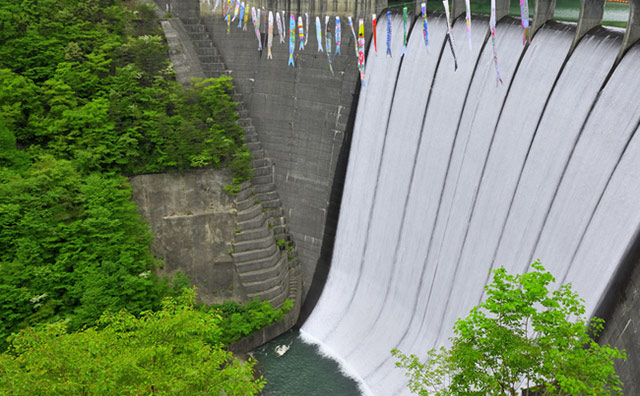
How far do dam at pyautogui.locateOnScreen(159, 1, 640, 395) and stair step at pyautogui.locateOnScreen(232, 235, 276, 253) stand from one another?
220 centimetres

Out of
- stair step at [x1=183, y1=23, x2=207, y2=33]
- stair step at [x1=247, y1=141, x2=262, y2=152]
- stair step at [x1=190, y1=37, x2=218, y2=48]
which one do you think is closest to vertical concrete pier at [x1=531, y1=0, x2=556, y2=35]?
stair step at [x1=247, y1=141, x2=262, y2=152]

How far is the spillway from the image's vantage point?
1512 cm

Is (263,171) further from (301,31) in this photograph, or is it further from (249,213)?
(301,31)

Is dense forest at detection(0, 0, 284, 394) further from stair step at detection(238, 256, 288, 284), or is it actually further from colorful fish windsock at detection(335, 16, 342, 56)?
Answer: colorful fish windsock at detection(335, 16, 342, 56)

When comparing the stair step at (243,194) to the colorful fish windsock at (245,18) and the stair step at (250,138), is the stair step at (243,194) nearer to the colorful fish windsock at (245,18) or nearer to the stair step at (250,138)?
the stair step at (250,138)

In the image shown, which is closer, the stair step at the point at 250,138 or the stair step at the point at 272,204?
the stair step at the point at 272,204

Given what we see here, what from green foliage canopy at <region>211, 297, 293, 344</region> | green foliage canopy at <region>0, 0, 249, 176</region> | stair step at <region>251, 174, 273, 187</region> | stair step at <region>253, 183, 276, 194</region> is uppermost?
green foliage canopy at <region>0, 0, 249, 176</region>

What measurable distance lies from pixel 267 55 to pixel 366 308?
551 inches

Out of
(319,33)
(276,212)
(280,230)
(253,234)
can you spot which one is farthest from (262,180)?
(319,33)

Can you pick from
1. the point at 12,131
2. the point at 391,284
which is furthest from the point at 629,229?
the point at 12,131

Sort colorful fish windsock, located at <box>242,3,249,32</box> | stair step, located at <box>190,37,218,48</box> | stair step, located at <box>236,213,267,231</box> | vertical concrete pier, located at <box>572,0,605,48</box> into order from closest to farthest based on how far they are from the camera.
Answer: vertical concrete pier, located at <box>572,0,605,48</box> < stair step, located at <box>236,213,267,231</box> < colorful fish windsock, located at <box>242,3,249,32</box> < stair step, located at <box>190,37,218,48</box>

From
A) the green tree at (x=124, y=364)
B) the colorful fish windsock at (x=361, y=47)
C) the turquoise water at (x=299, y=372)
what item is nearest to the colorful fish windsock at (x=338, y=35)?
the colorful fish windsock at (x=361, y=47)

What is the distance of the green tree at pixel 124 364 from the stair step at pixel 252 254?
36.8ft

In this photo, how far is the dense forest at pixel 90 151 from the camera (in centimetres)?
1912
